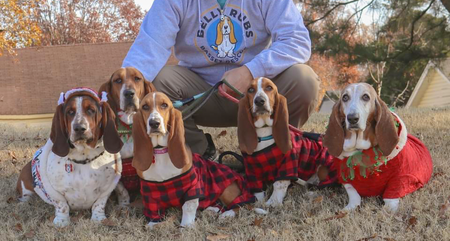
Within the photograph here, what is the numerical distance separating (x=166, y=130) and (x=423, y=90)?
725 inches

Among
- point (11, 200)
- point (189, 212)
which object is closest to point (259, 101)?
point (189, 212)

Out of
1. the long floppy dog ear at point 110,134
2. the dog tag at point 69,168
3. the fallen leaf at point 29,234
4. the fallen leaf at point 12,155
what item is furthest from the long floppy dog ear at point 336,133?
the fallen leaf at point 12,155

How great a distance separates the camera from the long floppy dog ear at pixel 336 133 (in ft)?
10.4

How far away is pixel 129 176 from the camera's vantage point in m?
3.70

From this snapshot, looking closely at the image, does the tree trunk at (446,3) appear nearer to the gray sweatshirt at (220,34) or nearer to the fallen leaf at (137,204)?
the gray sweatshirt at (220,34)

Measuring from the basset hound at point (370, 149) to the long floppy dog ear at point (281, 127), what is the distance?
32cm

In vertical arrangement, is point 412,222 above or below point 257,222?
above

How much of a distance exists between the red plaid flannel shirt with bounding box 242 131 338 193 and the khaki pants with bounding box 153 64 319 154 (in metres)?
0.51

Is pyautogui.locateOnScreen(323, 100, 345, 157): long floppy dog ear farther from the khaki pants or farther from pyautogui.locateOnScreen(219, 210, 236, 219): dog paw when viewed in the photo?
the khaki pants

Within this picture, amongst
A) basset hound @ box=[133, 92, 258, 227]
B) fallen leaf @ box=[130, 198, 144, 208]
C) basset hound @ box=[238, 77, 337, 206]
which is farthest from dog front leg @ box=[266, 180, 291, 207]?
fallen leaf @ box=[130, 198, 144, 208]

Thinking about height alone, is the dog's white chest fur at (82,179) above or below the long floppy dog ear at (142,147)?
below

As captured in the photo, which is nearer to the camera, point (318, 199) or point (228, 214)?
point (228, 214)

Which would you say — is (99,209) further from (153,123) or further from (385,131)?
(385,131)

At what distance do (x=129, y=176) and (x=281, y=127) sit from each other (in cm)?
128
